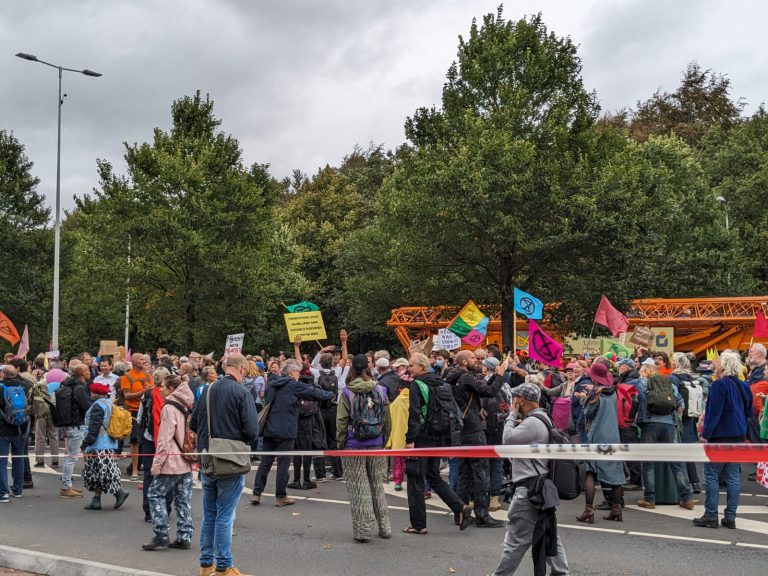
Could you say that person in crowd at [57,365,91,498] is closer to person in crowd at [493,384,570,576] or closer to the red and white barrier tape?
the red and white barrier tape

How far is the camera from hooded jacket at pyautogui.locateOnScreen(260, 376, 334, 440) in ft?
37.2

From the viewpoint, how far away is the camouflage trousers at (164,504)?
8.82 meters

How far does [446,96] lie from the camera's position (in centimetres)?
3353

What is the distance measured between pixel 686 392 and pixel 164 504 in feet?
24.0

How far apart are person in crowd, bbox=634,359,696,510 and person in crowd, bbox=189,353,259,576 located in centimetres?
525

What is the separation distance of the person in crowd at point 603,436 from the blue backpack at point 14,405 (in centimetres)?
721

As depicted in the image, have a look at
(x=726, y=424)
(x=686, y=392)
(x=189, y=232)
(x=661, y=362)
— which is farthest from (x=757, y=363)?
(x=189, y=232)

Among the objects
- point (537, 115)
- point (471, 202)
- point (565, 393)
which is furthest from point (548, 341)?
point (537, 115)

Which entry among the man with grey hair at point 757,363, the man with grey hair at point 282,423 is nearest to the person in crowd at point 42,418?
the man with grey hair at point 282,423

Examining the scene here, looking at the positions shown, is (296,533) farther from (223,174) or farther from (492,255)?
(223,174)

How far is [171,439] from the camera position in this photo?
28.8ft

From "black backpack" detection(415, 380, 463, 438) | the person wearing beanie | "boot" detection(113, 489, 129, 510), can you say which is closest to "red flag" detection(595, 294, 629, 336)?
"black backpack" detection(415, 380, 463, 438)

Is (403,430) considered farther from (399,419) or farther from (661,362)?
Result: (661,362)

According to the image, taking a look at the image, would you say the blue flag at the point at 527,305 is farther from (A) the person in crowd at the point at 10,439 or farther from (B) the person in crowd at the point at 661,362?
(A) the person in crowd at the point at 10,439
